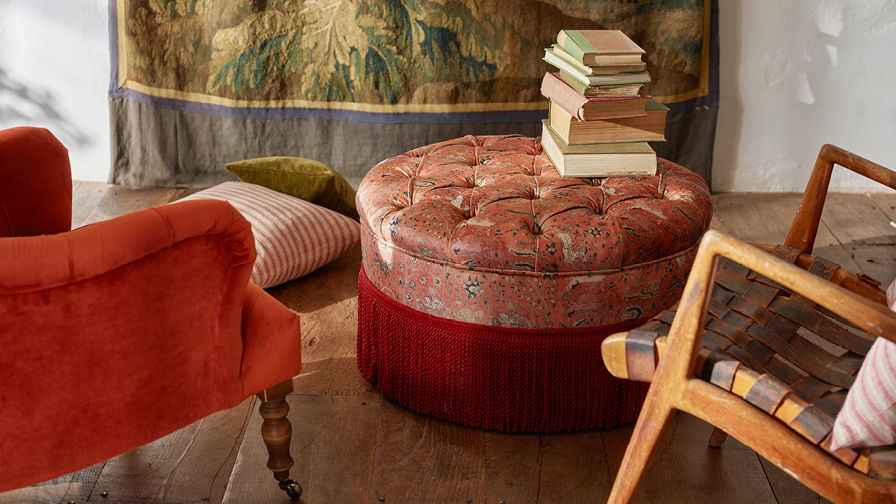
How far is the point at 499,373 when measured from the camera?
1.60m

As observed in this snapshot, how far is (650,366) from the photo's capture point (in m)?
1.21

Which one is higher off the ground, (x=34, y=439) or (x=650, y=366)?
(x=650, y=366)

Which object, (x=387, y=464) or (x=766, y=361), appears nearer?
(x=766, y=361)

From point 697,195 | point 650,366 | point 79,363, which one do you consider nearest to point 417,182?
point 697,195

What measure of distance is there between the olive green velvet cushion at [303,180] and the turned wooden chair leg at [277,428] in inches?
47.6

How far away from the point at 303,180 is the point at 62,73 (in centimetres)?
129

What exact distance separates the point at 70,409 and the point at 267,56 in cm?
209

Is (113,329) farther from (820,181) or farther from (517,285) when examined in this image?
(820,181)

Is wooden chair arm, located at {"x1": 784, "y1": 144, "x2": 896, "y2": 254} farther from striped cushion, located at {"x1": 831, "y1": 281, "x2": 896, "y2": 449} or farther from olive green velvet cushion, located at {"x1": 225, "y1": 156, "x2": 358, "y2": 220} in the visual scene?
olive green velvet cushion, located at {"x1": 225, "y1": 156, "x2": 358, "y2": 220}

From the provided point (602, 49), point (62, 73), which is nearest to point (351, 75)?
point (62, 73)

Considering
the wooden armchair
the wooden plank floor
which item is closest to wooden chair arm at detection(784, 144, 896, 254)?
the wooden armchair

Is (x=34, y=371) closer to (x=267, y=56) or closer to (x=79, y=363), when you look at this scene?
(x=79, y=363)

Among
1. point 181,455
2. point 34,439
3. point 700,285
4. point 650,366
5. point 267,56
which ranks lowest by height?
point 181,455

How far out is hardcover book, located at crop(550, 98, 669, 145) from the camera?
1.80 metres
